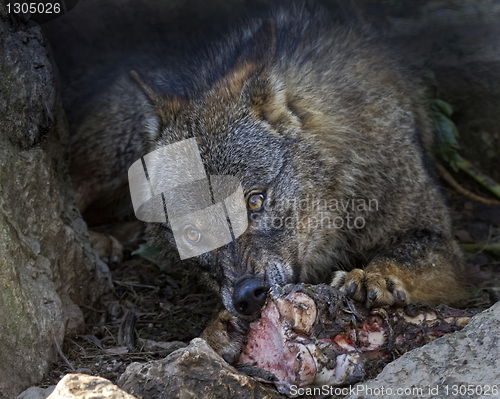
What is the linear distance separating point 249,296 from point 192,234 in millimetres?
732

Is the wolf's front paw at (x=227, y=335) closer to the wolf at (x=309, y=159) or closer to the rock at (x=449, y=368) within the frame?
the wolf at (x=309, y=159)

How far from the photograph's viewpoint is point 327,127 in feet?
13.4

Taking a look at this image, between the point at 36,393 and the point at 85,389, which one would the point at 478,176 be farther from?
the point at 85,389

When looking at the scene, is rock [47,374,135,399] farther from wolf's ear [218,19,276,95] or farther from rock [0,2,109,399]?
wolf's ear [218,19,276,95]

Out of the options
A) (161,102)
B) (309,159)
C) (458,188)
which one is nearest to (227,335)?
(309,159)

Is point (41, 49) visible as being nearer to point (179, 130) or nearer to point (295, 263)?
point (179, 130)

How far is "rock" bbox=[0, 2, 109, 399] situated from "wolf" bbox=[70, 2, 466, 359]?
622mm

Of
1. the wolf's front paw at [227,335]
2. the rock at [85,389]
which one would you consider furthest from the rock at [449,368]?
the rock at [85,389]

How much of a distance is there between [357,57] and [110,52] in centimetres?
260

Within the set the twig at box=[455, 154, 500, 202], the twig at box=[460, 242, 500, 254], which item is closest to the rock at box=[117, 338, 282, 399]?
the twig at box=[460, 242, 500, 254]

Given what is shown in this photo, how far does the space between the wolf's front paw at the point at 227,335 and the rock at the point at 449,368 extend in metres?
0.87

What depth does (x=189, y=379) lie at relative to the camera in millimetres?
2707

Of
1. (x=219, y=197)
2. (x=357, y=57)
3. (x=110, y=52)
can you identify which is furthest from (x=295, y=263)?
(x=110, y=52)

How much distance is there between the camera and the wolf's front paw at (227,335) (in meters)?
3.44
